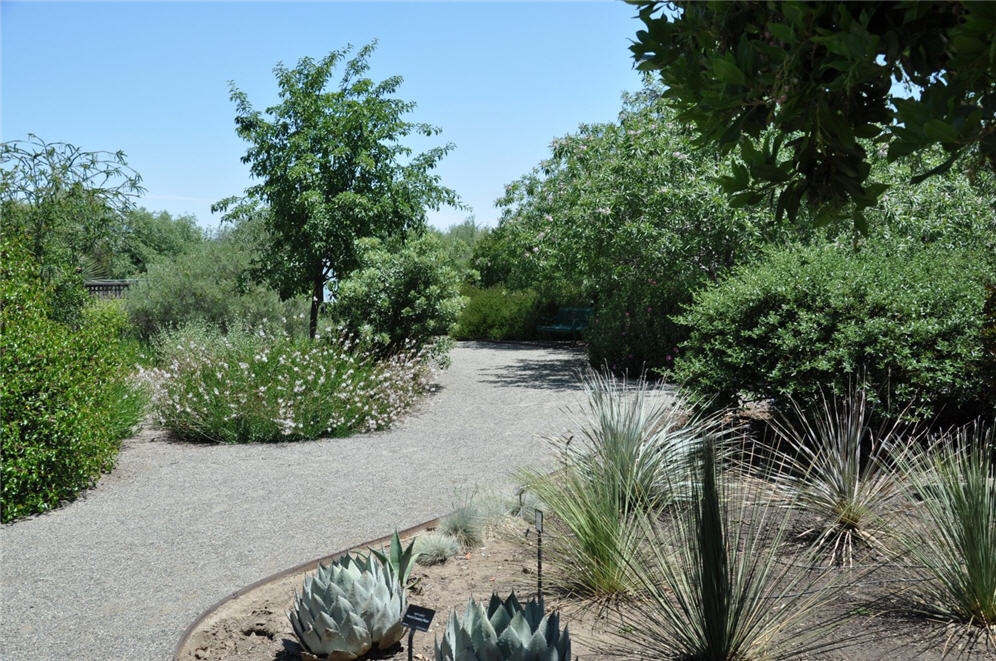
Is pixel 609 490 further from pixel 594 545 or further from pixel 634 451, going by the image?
pixel 634 451

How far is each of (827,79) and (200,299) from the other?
14.8 metres

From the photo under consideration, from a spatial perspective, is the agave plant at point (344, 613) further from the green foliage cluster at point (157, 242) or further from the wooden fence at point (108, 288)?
the green foliage cluster at point (157, 242)

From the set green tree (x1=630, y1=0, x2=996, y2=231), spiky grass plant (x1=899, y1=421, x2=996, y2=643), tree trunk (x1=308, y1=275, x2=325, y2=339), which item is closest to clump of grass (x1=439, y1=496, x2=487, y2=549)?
spiky grass plant (x1=899, y1=421, x2=996, y2=643)

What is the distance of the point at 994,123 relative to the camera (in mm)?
1983

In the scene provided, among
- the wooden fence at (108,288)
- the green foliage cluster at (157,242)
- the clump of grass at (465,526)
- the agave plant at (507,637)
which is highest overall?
the green foliage cluster at (157,242)

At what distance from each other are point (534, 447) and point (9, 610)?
4807 millimetres

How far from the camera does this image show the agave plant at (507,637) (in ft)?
8.16

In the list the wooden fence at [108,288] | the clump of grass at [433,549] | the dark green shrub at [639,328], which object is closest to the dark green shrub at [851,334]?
the clump of grass at [433,549]

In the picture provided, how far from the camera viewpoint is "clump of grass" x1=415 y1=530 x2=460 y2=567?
422cm

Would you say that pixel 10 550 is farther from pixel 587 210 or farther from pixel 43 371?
pixel 587 210

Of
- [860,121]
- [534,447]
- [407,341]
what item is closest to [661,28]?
[860,121]

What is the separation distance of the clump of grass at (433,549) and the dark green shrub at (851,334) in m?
3.33

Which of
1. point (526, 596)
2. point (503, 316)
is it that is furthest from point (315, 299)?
point (526, 596)

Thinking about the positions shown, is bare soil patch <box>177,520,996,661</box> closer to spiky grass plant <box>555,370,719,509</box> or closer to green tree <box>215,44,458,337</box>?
spiky grass plant <box>555,370,719,509</box>
